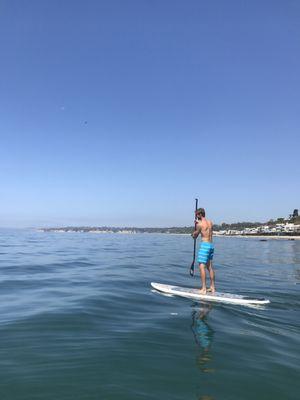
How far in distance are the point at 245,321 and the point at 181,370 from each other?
14.6 ft

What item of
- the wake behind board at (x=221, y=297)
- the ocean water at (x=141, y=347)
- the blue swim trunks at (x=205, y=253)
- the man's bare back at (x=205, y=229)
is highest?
the man's bare back at (x=205, y=229)

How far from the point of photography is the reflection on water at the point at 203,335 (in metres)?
7.72

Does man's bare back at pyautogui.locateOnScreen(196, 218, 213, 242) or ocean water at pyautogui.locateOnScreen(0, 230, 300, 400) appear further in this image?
man's bare back at pyautogui.locateOnScreen(196, 218, 213, 242)

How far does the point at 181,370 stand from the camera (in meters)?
7.30

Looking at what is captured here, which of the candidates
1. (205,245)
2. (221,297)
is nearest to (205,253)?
(205,245)

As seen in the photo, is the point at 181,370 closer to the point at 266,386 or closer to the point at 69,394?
→ the point at 266,386

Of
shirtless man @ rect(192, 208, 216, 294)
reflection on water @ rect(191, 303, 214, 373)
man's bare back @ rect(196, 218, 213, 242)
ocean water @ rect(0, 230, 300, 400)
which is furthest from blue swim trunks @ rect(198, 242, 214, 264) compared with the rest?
reflection on water @ rect(191, 303, 214, 373)

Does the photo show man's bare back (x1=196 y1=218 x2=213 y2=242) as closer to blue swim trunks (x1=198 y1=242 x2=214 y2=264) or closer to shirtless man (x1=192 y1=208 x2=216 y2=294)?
shirtless man (x1=192 y1=208 x2=216 y2=294)

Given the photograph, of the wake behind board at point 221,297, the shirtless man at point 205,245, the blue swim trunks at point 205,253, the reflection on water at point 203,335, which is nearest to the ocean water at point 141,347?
the reflection on water at point 203,335

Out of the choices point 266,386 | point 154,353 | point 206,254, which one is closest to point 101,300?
point 206,254

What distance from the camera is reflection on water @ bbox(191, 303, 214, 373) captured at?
772 cm

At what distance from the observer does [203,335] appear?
963cm

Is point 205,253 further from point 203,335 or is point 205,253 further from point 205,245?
point 203,335

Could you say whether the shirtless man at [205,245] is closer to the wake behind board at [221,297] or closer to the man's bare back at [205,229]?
the man's bare back at [205,229]
